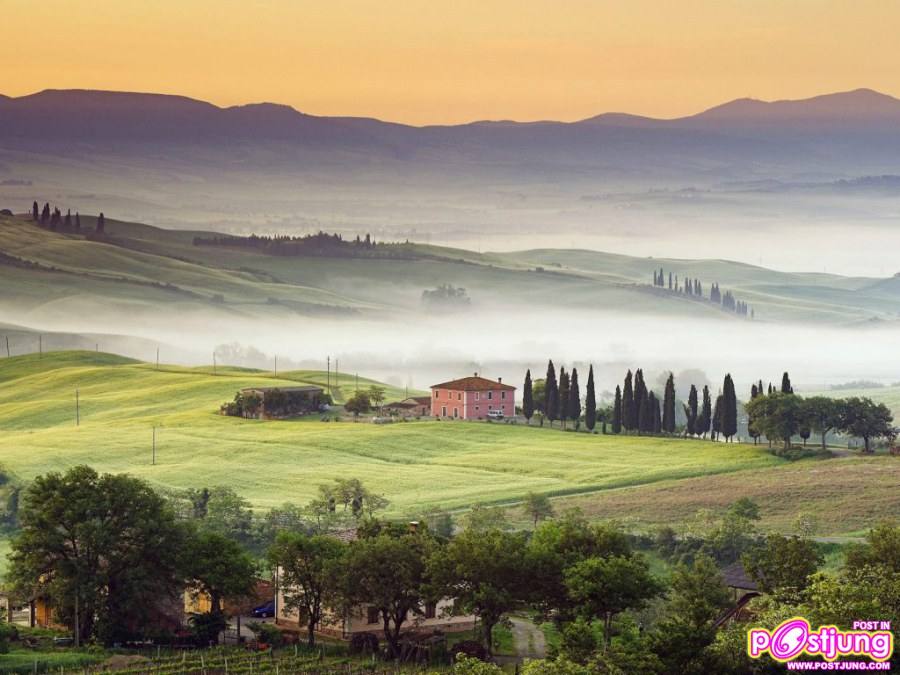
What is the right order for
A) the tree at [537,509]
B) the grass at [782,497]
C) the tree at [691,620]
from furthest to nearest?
the tree at [537,509], the grass at [782,497], the tree at [691,620]

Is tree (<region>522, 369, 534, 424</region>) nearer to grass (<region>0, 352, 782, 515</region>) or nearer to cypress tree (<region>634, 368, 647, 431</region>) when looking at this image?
grass (<region>0, 352, 782, 515</region>)

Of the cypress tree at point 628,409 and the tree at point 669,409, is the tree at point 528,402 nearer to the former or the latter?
the cypress tree at point 628,409

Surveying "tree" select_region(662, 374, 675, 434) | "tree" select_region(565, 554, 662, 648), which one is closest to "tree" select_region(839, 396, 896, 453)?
"tree" select_region(662, 374, 675, 434)

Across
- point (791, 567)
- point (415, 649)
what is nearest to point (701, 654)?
point (791, 567)

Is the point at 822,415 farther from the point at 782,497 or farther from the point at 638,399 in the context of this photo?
the point at 782,497

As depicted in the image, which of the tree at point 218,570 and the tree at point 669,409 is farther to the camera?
the tree at point 669,409

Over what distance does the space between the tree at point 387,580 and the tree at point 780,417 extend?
80.6 meters

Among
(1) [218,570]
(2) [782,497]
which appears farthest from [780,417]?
(1) [218,570]

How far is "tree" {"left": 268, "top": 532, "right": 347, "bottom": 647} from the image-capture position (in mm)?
82750

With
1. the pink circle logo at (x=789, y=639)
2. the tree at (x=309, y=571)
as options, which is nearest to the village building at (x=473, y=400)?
the tree at (x=309, y=571)

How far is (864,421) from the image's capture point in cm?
15675

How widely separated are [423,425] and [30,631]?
99169 mm

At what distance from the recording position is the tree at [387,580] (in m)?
80.8

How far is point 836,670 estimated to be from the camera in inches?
2174
